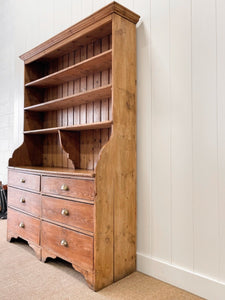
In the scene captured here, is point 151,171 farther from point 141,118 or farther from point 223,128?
point 223,128

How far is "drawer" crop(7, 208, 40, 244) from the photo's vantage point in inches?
86.7

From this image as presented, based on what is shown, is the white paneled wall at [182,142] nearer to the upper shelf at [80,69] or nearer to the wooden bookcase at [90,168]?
the wooden bookcase at [90,168]

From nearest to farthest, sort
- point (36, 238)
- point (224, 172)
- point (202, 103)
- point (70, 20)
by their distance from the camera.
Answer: point (224, 172) → point (202, 103) → point (36, 238) → point (70, 20)

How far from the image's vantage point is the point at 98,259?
5.53ft

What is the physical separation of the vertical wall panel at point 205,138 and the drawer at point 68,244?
2.46 ft

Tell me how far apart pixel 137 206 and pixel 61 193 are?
24.7 inches

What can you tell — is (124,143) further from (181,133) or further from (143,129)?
(181,133)

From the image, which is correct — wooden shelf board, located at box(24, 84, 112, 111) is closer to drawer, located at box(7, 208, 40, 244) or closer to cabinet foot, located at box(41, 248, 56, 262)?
drawer, located at box(7, 208, 40, 244)

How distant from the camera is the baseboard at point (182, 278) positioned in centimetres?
156

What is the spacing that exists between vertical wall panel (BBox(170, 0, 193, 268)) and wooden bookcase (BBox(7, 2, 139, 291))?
331mm

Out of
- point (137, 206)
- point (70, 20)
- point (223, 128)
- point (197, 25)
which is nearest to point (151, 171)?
point (137, 206)

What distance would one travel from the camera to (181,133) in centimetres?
176

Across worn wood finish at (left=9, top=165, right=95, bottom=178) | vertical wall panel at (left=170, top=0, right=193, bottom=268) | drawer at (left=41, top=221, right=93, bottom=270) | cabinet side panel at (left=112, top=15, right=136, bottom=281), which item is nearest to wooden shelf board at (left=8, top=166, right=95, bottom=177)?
worn wood finish at (left=9, top=165, right=95, bottom=178)

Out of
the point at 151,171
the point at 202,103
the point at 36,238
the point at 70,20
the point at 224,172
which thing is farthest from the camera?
the point at 70,20
